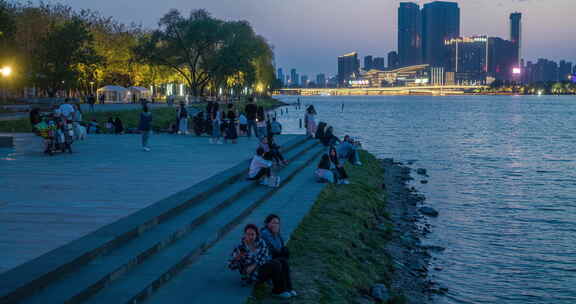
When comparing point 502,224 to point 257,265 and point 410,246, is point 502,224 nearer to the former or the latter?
point 410,246

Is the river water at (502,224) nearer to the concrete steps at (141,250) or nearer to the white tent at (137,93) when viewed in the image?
the concrete steps at (141,250)

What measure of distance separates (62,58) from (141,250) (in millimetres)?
58483

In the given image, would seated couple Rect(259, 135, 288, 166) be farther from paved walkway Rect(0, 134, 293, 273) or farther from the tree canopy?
the tree canopy

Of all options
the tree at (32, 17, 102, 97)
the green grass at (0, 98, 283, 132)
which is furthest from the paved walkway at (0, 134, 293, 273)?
the tree at (32, 17, 102, 97)

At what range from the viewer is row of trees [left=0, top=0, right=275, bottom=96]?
6238 centimetres

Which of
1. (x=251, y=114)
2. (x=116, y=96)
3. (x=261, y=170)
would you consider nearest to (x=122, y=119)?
(x=251, y=114)

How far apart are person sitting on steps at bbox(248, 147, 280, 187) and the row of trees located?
169 feet

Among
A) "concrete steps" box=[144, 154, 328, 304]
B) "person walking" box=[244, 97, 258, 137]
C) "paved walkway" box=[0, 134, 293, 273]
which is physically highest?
"person walking" box=[244, 97, 258, 137]

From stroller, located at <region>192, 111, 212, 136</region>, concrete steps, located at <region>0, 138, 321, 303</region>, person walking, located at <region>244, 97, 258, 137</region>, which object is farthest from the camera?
stroller, located at <region>192, 111, 212, 136</region>

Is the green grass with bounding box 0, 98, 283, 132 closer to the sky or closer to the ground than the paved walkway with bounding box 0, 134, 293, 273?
closer to the sky

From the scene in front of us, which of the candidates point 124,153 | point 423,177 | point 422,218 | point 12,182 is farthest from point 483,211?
point 12,182

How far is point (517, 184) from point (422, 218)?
35.0 ft

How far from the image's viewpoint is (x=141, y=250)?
8.54 meters

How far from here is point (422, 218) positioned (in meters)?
19.2
